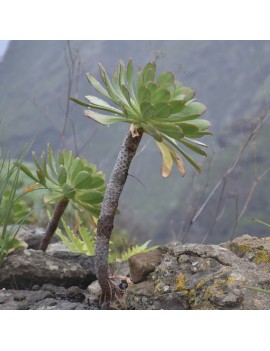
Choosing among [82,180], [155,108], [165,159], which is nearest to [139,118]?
[155,108]

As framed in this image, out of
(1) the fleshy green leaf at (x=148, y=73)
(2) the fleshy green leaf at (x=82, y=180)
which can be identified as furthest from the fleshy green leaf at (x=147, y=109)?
(2) the fleshy green leaf at (x=82, y=180)

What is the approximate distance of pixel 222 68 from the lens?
1346 cm

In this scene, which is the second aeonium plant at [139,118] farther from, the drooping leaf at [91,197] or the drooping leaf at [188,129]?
the drooping leaf at [91,197]

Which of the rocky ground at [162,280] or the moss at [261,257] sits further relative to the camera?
the moss at [261,257]

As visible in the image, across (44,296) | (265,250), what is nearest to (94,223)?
(44,296)

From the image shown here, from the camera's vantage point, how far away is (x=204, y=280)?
4.42ft

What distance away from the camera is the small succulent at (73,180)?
1.76 m

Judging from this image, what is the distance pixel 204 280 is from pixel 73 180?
640mm

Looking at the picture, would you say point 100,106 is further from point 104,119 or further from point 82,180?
point 82,180

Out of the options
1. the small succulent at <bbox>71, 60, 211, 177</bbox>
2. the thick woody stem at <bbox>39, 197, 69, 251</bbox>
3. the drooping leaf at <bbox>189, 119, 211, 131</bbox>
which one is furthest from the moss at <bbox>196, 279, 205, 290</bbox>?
the thick woody stem at <bbox>39, 197, 69, 251</bbox>

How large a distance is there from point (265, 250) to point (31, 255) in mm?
753

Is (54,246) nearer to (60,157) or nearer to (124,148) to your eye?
(60,157)

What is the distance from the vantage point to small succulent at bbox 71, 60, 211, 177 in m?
1.41

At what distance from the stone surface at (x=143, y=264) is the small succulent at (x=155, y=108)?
0.25m
